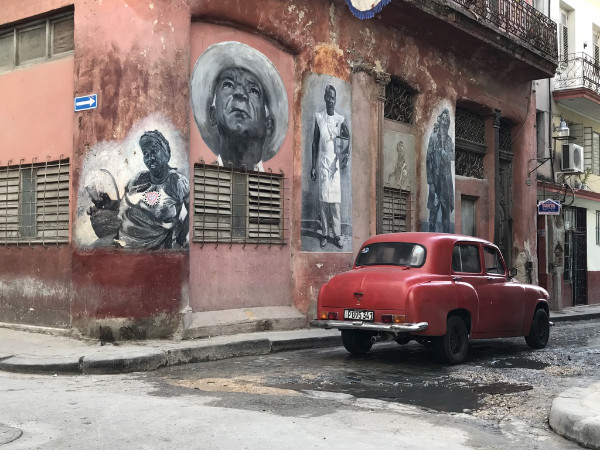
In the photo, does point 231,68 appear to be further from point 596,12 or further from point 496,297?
point 596,12

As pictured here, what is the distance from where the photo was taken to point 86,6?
10.5 metres

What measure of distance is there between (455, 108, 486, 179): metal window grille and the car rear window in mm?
8791

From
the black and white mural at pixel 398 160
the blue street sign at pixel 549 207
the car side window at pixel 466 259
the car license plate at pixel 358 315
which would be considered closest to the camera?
the car license plate at pixel 358 315

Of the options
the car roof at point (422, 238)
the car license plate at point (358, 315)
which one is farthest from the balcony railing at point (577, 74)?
the car license plate at point (358, 315)

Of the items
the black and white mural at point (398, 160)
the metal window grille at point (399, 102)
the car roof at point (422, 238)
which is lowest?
the car roof at point (422, 238)

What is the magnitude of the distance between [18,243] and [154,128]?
2.94 metres

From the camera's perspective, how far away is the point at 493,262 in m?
10.7

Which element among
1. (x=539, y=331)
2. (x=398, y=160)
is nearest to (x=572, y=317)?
(x=398, y=160)

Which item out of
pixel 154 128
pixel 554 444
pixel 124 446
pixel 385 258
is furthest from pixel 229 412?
pixel 154 128

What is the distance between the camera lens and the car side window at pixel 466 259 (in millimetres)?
10021

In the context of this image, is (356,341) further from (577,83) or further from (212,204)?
(577,83)

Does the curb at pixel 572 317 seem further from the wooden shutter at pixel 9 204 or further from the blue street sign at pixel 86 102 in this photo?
the wooden shutter at pixel 9 204

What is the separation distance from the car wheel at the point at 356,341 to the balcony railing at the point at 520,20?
9.43m

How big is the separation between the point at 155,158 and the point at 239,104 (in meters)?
2.13
